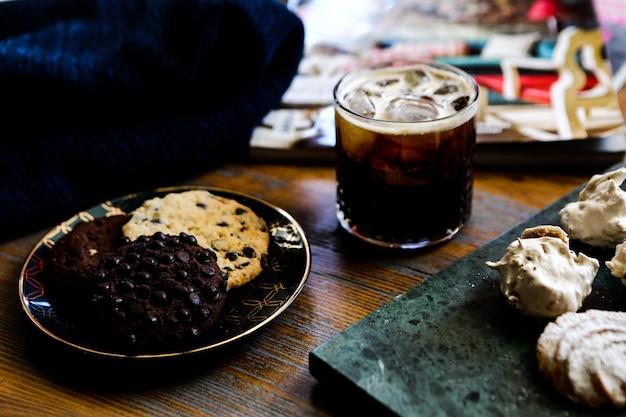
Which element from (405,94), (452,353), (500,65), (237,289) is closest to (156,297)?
(237,289)

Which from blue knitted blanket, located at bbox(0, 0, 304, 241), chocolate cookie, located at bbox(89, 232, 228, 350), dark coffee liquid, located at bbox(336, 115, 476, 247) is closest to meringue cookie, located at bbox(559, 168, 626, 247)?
dark coffee liquid, located at bbox(336, 115, 476, 247)

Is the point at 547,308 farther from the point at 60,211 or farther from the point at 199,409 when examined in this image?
the point at 60,211

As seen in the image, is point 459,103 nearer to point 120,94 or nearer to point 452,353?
point 452,353

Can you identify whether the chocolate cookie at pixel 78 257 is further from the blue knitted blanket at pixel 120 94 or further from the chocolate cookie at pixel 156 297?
the blue knitted blanket at pixel 120 94

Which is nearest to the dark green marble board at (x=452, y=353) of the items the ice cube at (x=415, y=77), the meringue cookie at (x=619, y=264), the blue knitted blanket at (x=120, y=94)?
the meringue cookie at (x=619, y=264)

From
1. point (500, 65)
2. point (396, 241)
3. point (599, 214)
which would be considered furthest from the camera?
point (500, 65)

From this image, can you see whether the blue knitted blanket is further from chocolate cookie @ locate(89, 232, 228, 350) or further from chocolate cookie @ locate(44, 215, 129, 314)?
chocolate cookie @ locate(89, 232, 228, 350)
